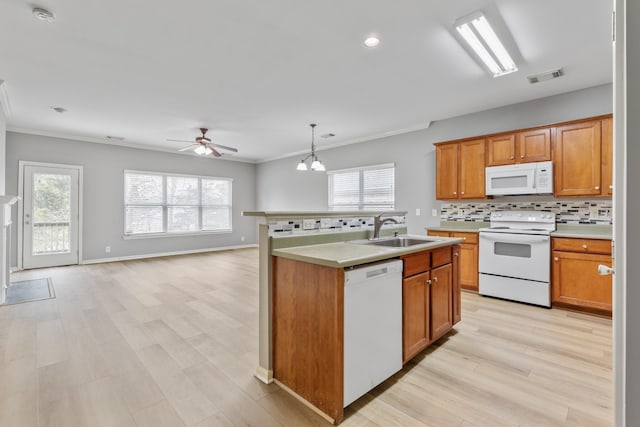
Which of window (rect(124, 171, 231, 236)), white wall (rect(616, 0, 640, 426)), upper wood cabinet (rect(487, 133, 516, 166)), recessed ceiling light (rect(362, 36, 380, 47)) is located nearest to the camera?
white wall (rect(616, 0, 640, 426))

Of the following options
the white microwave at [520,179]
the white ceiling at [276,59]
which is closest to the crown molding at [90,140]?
the white ceiling at [276,59]

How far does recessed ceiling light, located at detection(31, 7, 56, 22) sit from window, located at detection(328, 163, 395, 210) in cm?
485

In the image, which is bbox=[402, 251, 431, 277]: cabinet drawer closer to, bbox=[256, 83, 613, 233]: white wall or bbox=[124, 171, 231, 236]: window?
bbox=[256, 83, 613, 233]: white wall

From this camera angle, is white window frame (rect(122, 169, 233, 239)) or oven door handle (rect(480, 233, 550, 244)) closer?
oven door handle (rect(480, 233, 550, 244))

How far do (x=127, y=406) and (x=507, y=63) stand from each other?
13.9ft

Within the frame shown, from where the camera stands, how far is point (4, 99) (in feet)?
12.9

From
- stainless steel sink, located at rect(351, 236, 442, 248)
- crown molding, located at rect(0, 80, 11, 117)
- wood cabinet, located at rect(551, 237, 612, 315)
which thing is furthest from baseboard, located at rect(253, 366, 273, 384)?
crown molding, located at rect(0, 80, 11, 117)

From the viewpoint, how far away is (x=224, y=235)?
27.5 ft

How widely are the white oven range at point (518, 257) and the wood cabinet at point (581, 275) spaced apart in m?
0.10

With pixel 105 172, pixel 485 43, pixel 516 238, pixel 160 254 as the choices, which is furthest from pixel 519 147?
pixel 105 172

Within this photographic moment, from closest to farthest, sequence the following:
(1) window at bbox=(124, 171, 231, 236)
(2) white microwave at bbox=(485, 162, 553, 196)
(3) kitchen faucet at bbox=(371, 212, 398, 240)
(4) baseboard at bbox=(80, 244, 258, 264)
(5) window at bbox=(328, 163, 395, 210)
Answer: (3) kitchen faucet at bbox=(371, 212, 398, 240)
(2) white microwave at bbox=(485, 162, 553, 196)
(5) window at bbox=(328, 163, 395, 210)
(4) baseboard at bbox=(80, 244, 258, 264)
(1) window at bbox=(124, 171, 231, 236)

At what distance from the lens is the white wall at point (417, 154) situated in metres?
3.78

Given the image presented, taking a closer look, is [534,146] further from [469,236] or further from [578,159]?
[469,236]

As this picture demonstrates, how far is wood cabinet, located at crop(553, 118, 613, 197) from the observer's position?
3281 mm
